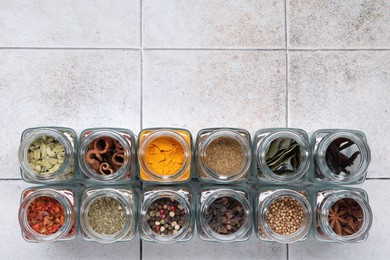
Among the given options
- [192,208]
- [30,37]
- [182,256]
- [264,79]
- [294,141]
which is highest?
[30,37]

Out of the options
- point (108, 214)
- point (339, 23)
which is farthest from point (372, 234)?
point (108, 214)

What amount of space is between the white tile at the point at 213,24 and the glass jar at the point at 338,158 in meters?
0.29

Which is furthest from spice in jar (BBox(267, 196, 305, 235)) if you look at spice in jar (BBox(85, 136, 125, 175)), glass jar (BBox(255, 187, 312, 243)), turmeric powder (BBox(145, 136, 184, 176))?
spice in jar (BBox(85, 136, 125, 175))

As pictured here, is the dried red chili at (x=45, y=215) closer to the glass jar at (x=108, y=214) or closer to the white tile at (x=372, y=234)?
the glass jar at (x=108, y=214)

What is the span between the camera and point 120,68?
45.0 inches

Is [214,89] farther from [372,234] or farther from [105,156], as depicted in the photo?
[372,234]

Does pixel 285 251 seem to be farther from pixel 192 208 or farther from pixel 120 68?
pixel 120 68

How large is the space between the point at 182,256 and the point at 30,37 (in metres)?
0.67

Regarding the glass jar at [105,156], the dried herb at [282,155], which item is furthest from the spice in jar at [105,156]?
the dried herb at [282,155]

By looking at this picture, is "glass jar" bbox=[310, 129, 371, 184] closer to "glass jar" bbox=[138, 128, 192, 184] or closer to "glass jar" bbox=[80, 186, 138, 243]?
"glass jar" bbox=[138, 128, 192, 184]

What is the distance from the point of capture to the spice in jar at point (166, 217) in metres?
0.98

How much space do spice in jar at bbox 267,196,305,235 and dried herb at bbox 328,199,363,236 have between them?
0.22 ft

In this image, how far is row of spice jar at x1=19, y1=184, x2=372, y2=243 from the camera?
97cm

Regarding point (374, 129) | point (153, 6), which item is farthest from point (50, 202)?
point (374, 129)
